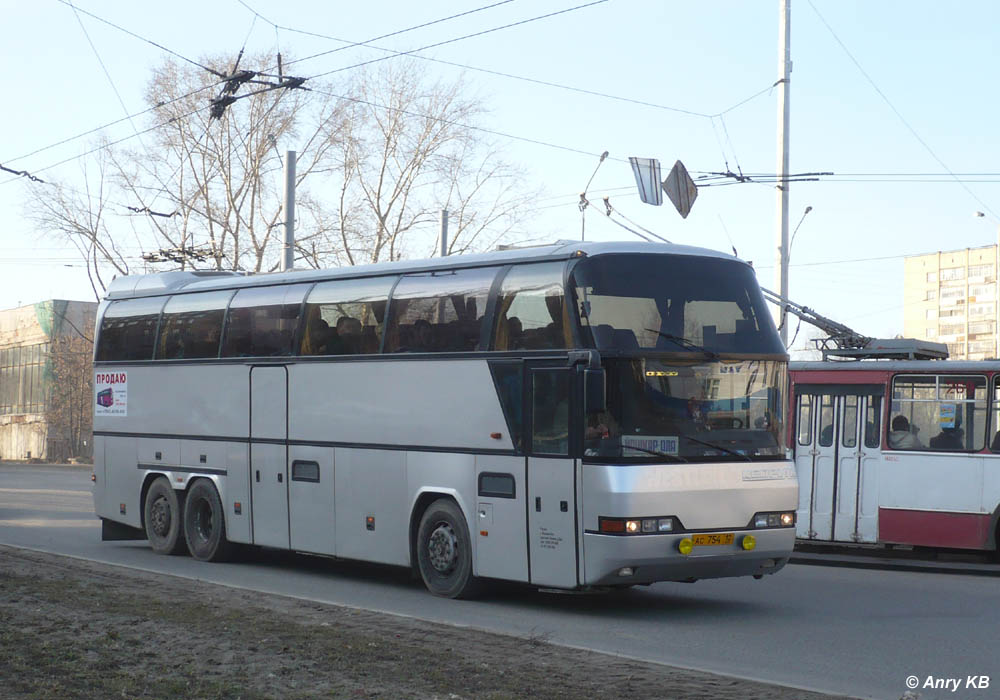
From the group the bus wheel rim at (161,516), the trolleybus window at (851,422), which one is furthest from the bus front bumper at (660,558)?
the bus wheel rim at (161,516)

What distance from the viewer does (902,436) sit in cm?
1772

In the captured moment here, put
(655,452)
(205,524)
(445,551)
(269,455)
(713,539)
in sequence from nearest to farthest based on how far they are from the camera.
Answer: (655,452) < (713,539) < (445,551) < (269,455) < (205,524)

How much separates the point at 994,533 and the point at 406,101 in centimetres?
3700

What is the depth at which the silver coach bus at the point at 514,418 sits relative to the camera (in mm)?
11758

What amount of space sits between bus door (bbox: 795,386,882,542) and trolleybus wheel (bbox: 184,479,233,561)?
311 inches

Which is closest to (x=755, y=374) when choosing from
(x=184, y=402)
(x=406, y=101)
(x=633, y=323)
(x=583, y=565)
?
(x=633, y=323)

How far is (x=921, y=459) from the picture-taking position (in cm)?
1739

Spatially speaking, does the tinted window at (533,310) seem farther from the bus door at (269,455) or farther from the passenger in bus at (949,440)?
the passenger in bus at (949,440)

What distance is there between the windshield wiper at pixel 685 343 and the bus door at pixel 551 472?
0.91 m

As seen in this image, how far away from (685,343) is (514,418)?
179 cm

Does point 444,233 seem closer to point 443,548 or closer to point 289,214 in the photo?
point 289,214

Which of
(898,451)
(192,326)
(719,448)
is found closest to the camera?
(719,448)

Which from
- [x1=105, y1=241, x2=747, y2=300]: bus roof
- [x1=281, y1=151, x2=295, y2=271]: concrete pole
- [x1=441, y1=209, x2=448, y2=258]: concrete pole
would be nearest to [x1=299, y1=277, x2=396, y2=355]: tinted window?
[x1=105, y1=241, x2=747, y2=300]: bus roof

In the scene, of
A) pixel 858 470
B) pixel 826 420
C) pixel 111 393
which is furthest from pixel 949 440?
pixel 111 393
